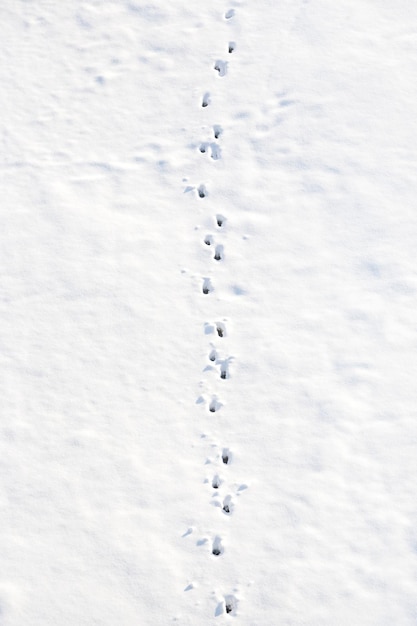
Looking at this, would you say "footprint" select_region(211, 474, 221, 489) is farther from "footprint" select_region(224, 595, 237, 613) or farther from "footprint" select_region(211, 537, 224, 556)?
"footprint" select_region(224, 595, 237, 613)

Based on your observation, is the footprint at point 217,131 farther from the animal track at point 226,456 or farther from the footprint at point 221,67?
the animal track at point 226,456

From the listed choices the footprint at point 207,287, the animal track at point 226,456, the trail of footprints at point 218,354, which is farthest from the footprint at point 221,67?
the animal track at point 226,456

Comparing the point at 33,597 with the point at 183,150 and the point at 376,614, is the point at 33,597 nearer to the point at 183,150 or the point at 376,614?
the point at 376,614

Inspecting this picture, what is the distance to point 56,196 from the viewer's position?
6.00m

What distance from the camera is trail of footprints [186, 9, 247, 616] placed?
15.6 ft

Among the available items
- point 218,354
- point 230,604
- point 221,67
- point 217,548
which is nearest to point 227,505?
point 217,548

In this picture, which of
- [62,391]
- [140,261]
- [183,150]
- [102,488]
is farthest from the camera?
[183,150]

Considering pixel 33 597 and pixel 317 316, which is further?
pixel 317 316

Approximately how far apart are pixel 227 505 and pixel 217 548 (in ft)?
0.76

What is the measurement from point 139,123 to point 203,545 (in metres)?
2.80

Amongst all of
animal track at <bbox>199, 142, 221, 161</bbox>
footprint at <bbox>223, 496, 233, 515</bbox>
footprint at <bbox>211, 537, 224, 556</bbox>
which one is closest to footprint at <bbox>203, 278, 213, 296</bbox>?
animal track at <bbox>199, 142, 221, 161</bbox>

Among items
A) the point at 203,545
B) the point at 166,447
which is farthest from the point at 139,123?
the point at 203,545

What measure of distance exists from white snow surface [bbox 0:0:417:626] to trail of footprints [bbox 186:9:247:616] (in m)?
0.01

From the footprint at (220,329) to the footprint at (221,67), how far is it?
1.94 meters
